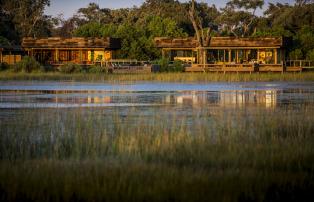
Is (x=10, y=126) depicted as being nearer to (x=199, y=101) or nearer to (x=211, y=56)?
(x=199, y=101)

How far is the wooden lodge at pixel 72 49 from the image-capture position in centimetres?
7494

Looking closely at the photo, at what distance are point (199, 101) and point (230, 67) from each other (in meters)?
33.5

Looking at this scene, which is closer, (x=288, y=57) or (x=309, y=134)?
(x=309, y=134)

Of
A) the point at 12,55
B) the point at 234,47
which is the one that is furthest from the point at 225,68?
the point at 12,55

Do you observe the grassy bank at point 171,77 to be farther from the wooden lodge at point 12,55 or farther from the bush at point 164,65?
the wooden lodge at point 12,55

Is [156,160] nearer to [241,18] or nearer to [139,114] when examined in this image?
[139,114]

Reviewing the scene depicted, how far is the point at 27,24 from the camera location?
101125mm

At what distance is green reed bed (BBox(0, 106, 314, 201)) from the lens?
9414 millimetres

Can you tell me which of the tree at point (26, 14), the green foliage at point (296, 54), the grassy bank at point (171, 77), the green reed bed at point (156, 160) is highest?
the tree at point (26, 14)

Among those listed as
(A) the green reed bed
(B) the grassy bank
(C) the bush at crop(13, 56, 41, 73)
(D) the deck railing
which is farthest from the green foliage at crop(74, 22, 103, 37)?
(A) the green reed bed

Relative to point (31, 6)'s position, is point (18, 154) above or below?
below

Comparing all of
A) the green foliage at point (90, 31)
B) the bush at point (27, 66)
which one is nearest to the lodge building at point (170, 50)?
the green foliage at point (90, 31)

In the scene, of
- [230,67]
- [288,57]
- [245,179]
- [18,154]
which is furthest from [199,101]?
[288,57]

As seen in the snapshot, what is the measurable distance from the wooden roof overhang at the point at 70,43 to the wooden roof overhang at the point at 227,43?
5701 mm
